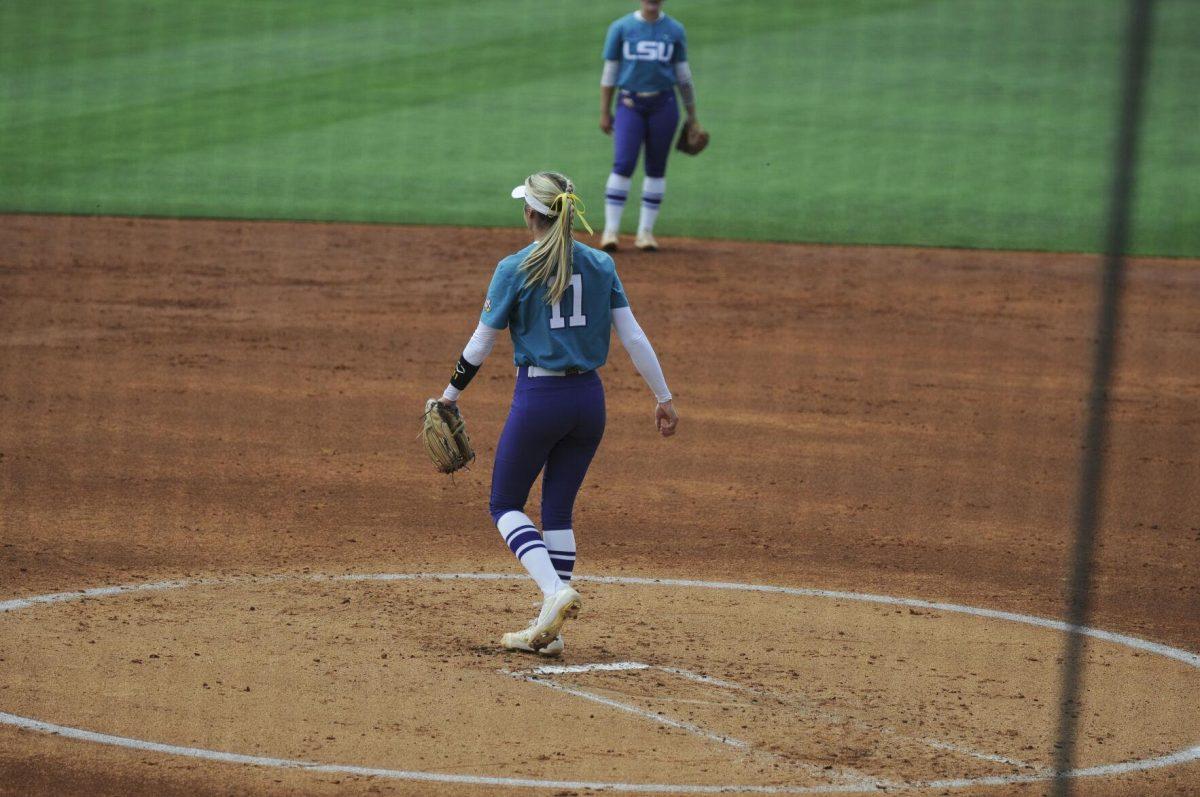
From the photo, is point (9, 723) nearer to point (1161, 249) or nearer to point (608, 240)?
point (608, 240)

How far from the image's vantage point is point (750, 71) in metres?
25.0

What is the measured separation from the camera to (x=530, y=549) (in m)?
6.36

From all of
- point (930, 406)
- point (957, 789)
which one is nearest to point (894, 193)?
point (930, 406)

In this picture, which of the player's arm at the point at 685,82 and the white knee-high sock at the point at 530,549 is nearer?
the white knee-high sock at the point at 530,549

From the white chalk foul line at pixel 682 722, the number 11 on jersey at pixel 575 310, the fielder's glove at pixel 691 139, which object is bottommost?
the white chalk foul line at pixel 682 722

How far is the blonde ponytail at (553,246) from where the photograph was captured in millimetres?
6098

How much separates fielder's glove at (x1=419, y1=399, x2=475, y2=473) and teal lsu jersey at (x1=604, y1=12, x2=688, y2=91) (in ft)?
28.8

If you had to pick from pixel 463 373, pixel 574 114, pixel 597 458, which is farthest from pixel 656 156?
pixel 463 373

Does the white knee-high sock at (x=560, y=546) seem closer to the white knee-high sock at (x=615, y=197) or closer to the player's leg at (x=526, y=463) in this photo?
the player's leg at (x=526, y=463)

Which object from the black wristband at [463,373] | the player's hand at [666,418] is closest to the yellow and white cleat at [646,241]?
the player's hand at [666,418]

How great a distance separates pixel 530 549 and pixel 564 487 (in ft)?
1.02

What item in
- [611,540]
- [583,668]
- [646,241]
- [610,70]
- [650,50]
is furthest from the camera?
[646,241]

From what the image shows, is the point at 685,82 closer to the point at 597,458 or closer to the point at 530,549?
the point at 597,458

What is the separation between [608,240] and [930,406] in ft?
16.8
